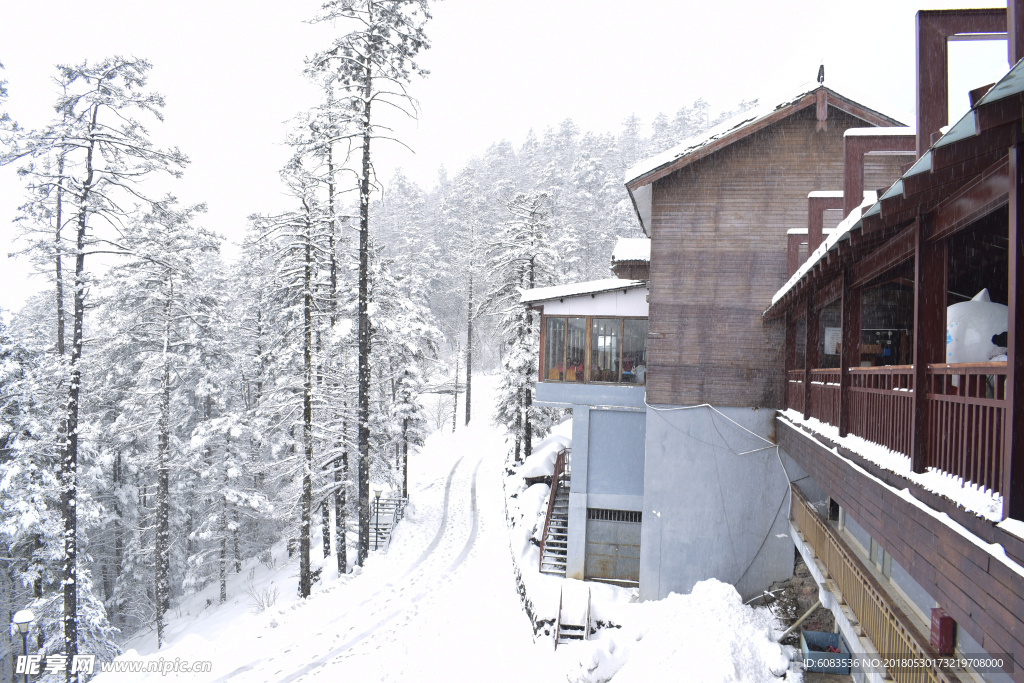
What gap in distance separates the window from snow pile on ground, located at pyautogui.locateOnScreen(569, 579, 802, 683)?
5.94m

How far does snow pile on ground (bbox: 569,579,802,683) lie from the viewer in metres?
9.25

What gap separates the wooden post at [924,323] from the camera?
433 centimetres

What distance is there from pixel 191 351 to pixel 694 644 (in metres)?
22.1

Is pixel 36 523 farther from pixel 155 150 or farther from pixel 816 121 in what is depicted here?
pixel 816 121

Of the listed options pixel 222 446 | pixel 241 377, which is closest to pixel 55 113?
pixel 222 446

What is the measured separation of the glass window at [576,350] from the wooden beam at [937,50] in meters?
11.0

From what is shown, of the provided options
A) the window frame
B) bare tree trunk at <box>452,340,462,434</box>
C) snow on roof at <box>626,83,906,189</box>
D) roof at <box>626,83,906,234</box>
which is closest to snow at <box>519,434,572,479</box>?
the window frame

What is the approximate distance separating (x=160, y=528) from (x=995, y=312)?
24.4 m

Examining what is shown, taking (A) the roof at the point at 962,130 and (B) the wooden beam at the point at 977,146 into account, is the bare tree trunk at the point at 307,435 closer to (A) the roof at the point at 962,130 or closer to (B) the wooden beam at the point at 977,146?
(A) the roof at the point at 962,130

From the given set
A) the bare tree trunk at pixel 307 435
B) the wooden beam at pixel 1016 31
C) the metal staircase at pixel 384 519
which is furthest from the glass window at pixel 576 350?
the wooden beam at pixel 1016 31

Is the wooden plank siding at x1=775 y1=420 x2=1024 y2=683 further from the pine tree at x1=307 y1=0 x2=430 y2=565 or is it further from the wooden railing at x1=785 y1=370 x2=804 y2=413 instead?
the pine tree at x1=307 y1=0 x2=430 y2=565

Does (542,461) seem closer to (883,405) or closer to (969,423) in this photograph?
(883,405)

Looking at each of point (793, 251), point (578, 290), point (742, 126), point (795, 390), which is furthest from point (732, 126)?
point (795, 390)

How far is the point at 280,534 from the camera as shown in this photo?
3136 cm
